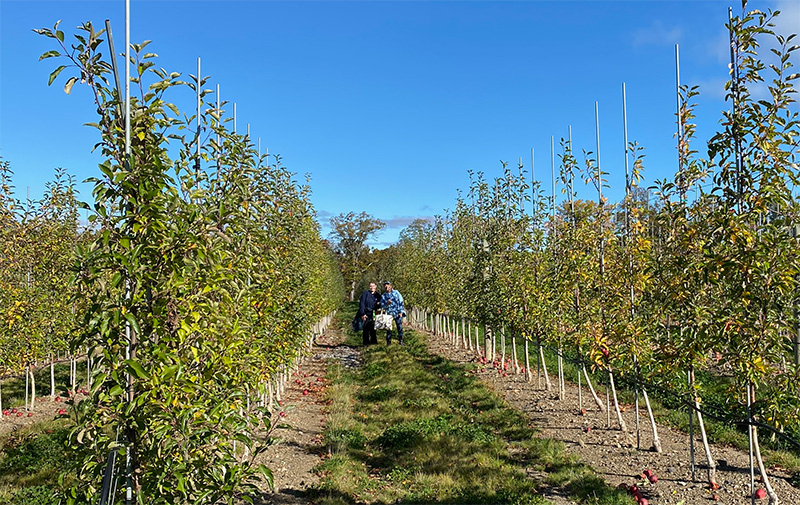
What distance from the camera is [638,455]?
7.12 m

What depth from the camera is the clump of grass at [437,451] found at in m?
6.32

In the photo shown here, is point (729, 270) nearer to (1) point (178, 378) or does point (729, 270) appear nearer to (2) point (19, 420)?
(1) point (178, 378)

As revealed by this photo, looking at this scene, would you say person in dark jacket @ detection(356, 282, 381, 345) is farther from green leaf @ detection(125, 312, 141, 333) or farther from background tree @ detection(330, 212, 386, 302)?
background tree @ detection(330, 212, 386, 302)

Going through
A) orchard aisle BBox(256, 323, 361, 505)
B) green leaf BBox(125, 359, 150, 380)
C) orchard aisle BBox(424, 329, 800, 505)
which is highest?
green leaf BBox(125, 359, 150, 380)

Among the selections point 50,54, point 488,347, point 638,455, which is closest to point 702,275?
point 638,455

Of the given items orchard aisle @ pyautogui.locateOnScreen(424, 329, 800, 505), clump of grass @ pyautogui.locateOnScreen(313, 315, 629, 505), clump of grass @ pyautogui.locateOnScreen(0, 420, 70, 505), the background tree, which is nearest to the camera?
orchard aisle @ pyautogui.locateOnScreen(424, 329, 800, 505)

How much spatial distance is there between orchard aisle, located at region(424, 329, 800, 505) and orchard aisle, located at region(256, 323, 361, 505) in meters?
3.70

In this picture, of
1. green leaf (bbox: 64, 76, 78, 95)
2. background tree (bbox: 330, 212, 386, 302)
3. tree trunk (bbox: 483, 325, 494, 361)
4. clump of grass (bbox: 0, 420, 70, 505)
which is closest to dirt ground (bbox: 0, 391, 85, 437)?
clump of grass (bbox: 0, 420, 70, 505)

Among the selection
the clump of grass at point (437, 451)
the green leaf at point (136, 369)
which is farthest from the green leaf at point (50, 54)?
the clump of grass at point (437, 451)

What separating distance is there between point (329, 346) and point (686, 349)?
1789cm

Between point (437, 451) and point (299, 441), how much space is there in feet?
8.22

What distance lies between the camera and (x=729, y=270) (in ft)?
14.2

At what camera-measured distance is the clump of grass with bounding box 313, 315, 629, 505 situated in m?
6.32

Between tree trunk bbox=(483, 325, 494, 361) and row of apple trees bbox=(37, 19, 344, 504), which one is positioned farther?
tree trunk bbox=(483, 325, 494, 361)
